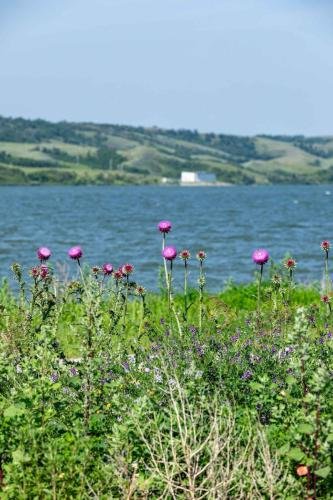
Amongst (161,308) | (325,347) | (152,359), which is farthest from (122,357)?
(161,308)

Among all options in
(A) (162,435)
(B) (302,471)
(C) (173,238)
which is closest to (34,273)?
(A) (162,435)

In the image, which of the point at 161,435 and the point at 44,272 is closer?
the point at 161,435

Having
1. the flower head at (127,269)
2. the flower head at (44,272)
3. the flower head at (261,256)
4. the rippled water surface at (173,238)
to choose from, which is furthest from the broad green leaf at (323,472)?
the rippled water surface at (173,238)

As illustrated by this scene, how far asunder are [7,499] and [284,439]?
1.51 m

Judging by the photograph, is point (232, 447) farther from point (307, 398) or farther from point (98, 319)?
point (98, 319)

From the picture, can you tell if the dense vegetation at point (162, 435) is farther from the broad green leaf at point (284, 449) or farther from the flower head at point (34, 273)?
the flower head at point (34, 273)

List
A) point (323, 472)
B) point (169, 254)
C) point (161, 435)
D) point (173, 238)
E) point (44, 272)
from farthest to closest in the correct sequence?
point (173, 238) < point (169, 254) < point (44, 272) < point (161, 435) < point (323, 472)

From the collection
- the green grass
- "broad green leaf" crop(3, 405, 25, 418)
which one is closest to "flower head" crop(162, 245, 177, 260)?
the green grass

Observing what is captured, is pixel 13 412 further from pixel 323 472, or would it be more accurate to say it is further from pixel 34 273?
pixel 34 273

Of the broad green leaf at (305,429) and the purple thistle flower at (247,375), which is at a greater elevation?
the broad green leaf at (305,429)

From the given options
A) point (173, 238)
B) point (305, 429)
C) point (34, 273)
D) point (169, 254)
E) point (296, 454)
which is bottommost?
point (173, 238)

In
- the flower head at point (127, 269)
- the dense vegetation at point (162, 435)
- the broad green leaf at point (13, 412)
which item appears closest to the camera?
the dense vegetation at point (162, 435)

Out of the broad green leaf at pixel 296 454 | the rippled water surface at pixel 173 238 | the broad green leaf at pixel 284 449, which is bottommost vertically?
the rippled water surface at pixel 173 238

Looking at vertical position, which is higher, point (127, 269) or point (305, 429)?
point (127, 269)
